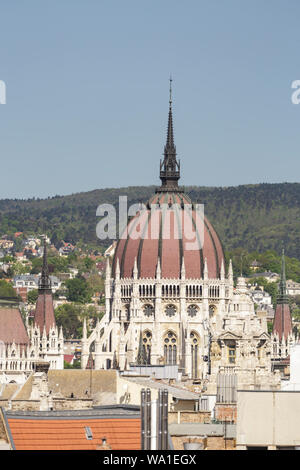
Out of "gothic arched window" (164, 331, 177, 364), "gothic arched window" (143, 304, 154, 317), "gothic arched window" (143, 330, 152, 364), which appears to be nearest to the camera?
"gothic arched window" (164, 331, 177, 364)

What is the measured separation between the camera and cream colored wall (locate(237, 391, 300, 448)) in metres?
52.9

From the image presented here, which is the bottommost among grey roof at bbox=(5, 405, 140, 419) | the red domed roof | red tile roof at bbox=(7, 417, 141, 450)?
red tile roof at bbox=(7, 417, 141, 450)

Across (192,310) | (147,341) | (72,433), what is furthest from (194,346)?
(72,433)

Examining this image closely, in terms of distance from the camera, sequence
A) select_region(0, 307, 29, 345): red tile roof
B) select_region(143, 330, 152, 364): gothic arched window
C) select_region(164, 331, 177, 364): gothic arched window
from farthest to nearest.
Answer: select_region(143, 330, 152, 364): gothic arched window < select_region(164, 331, 177, 364): gothic arched window < select_region(0, 307, 29, 345): red tile roof

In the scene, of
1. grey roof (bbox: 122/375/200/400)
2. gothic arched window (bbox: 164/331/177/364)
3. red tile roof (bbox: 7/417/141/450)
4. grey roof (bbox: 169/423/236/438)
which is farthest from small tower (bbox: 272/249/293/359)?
red tile roof (bbox: 7/417/141/450)

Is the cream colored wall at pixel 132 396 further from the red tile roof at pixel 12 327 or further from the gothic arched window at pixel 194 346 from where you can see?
the gothic arched window at pixel 194 346

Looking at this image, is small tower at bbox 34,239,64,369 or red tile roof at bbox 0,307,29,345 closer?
red tile roof at bbox 0,307,29,345

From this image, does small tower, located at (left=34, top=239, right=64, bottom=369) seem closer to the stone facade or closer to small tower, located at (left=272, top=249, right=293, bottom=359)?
the stone facade

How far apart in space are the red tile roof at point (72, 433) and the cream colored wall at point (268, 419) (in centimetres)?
325

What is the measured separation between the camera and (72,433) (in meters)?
57.5

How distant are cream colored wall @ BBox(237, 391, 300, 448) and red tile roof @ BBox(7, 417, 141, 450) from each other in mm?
3247

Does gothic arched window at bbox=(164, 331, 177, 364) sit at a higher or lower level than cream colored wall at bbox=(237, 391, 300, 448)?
higher

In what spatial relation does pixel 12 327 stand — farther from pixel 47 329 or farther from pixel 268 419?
pixel 268 419
